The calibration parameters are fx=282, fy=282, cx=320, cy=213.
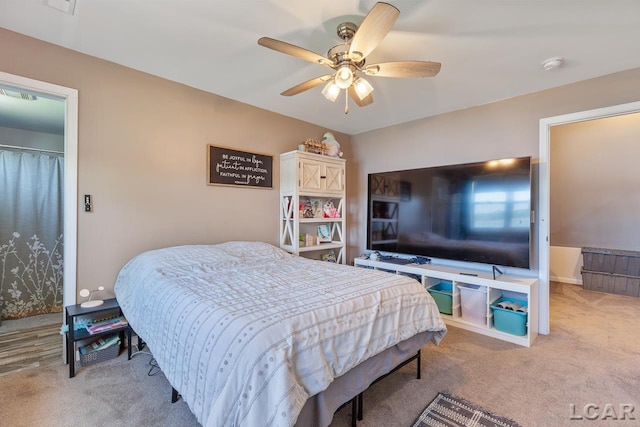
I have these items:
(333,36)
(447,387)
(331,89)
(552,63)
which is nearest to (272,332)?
(447,387)

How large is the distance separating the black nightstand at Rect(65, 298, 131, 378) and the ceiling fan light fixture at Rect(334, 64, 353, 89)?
2.43 m

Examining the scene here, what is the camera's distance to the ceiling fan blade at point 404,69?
181 centimetres

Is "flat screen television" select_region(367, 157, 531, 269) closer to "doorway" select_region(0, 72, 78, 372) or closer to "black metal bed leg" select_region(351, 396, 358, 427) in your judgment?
"black metal bed leg" select_region(351, 396, 358, 427)

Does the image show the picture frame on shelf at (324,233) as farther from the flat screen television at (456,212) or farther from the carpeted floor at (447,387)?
the carpeted floor at (447,387)

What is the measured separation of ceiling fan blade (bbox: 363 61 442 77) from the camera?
181cm

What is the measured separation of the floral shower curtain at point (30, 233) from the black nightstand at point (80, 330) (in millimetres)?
1571

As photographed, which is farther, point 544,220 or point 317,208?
point 317,208

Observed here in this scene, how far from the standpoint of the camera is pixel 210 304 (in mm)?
1436

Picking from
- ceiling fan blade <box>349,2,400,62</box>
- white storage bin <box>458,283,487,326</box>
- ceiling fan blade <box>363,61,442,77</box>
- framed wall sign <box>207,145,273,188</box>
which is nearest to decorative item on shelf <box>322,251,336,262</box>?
framed wall sign <box>207,145,273,188</box>

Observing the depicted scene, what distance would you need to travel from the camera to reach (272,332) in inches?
46.0

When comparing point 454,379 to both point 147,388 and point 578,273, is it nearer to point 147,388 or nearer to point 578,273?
point 147,388

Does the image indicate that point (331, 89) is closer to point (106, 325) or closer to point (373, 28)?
point (373, 28)

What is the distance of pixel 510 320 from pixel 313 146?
2.83 meters

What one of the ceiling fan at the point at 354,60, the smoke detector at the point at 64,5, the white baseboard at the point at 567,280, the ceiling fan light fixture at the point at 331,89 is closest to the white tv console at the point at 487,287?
the ceiling fan at the point at 354,60
